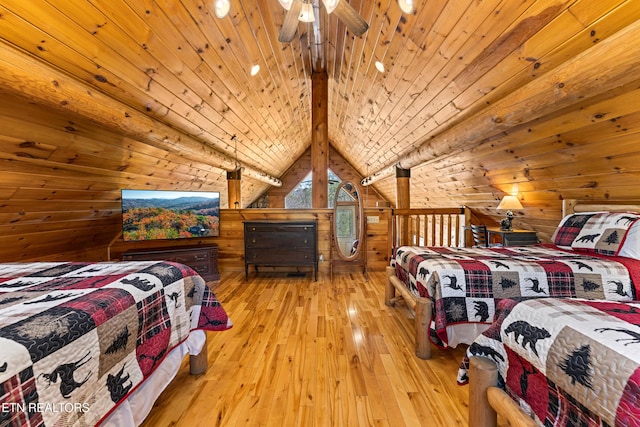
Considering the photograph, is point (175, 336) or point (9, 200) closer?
point (175, 336)

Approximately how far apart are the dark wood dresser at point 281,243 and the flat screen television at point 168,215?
0.57 meters

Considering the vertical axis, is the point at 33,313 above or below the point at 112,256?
above

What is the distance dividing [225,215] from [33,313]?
336 cm

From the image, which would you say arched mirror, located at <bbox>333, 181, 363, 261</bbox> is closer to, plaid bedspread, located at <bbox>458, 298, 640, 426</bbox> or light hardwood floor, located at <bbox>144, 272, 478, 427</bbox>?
light hardwood floor, located at <bbox>144, 272, 478, 427</bbox>

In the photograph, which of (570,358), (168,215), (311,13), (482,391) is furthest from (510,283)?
(168,215)

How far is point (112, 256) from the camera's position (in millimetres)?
4160

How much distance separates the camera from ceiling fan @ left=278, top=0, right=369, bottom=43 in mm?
1653

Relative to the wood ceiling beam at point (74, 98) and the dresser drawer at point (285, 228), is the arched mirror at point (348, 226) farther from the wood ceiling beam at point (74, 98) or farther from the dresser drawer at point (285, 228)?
the wood ceiling beam at point (74, 98)

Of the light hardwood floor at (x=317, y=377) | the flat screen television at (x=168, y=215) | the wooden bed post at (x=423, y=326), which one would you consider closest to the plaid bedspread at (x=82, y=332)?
the light hardwood floor at (x=317, y=377)

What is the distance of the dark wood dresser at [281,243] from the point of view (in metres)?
3.66

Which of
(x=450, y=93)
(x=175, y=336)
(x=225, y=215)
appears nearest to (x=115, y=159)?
(x=225, y=215)

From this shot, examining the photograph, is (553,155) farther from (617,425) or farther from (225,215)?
(225,215)

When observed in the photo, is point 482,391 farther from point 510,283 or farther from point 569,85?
point 569,85

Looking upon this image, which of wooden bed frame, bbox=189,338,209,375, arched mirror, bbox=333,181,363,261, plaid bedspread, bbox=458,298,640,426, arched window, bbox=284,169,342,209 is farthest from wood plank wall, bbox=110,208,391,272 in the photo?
arched window, bbox=284,169,342,209
